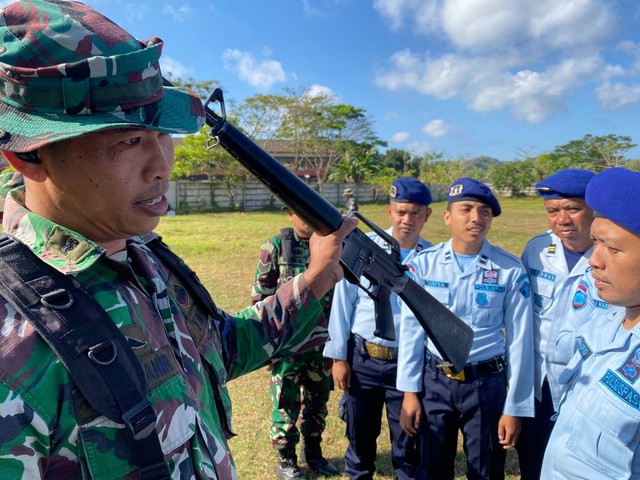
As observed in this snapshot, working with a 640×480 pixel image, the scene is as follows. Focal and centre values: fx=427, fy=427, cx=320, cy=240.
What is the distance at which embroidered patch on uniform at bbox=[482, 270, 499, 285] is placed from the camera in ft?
8.75

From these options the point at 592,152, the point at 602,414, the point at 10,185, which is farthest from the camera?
the point at 592,152

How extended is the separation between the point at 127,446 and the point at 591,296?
2557mm

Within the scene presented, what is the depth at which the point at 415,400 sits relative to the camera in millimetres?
2717

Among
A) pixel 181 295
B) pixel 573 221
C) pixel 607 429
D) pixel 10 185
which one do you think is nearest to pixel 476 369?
pixel 607 429

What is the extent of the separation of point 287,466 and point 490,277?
204cm

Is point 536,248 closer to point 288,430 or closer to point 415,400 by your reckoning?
point 415,400

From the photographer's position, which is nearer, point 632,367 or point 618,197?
point 632,367

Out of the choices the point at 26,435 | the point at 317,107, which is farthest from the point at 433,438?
the point at 317,107

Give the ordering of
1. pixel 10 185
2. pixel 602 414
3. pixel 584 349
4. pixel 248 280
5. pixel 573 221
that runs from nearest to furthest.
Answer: pixel 10 185
pixel 602 414
pixel 584 349
pixel 573 221
pixel 248 280

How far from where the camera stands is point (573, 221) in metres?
2.74

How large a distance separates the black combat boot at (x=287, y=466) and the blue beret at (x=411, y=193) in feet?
6.83

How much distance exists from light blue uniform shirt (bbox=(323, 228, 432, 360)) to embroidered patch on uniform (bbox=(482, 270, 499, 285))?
2.09ft

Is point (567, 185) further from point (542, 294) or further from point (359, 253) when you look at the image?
point (359, 253)

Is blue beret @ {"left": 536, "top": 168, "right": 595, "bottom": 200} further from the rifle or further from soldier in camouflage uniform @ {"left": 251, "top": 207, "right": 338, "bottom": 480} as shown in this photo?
soldier in camouflage uniform @ {"left": 251, "top": 207, "right": 338, "bottom": 480}
